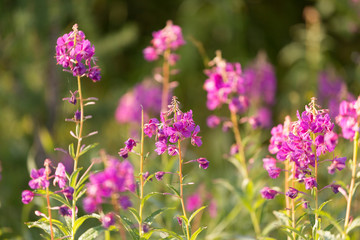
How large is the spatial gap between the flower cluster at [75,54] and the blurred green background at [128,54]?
1292 mm

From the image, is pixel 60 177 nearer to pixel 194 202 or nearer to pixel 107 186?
pixel 107 186

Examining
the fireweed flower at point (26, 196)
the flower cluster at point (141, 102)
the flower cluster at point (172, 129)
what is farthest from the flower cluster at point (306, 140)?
the flower cluster at point (141, 102)

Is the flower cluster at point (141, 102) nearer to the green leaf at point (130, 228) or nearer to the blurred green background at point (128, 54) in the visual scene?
the blurred green background at point (128, 54)

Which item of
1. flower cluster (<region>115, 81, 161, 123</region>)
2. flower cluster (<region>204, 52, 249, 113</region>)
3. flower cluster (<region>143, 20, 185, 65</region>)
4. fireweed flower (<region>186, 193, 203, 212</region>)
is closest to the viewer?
flower cluster (<region>204, 52, 249, 113</region>)

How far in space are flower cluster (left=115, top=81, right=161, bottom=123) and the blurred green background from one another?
43 cm

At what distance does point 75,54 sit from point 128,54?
4.90m

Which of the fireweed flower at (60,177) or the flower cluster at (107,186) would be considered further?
the fireweed flower at (60,177)

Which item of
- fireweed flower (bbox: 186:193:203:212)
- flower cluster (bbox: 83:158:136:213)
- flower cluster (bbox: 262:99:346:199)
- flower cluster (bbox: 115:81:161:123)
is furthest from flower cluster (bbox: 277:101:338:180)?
flower cluster (bbox: 115:81:161:123)

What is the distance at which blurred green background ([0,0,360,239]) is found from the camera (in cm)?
404

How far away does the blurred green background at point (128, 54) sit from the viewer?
4.04m

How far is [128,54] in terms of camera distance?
6406mm

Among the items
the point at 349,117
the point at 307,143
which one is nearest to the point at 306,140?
the point at 307,143

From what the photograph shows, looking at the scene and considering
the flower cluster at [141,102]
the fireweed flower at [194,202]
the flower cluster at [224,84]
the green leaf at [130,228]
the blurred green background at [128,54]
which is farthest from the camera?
the blurred green background at [128,54]

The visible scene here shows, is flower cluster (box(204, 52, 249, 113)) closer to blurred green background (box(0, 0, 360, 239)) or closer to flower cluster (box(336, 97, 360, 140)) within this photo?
flower cluster (box(336, 97, 360, 140))
